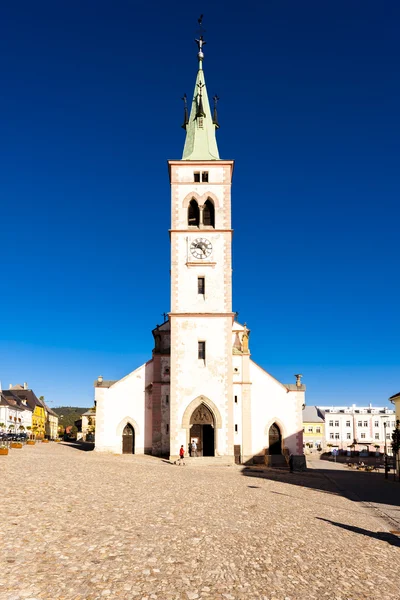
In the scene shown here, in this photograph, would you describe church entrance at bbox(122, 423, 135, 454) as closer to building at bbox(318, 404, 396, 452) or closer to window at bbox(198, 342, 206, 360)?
window at bbox(198, 342, 206, 360)

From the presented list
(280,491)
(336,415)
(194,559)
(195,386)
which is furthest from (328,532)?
(336,415)

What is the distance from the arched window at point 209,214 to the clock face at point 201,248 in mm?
1654

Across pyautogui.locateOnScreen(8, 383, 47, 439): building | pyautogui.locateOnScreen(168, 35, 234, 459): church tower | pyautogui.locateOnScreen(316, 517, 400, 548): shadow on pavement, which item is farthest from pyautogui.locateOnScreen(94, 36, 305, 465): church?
pyautogui.locateOnScreen(8, 383, 47, 439): building

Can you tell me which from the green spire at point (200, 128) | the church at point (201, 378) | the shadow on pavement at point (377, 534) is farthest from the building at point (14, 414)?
the shadow on pavement at point (377, 534)

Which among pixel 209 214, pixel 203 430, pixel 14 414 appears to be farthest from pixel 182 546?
pixel 14 414

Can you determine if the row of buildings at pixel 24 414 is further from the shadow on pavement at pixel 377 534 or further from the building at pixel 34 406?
the shadow on pavement at pixel 377 534

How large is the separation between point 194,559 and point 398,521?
9.53 m

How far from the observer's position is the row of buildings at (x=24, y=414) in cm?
8406

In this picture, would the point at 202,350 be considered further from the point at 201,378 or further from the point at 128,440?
the point at 128,440

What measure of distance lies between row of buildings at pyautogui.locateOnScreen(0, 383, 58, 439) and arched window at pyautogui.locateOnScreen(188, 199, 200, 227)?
4262 centimetres

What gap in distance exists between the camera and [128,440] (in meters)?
45.0

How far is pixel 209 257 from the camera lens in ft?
141

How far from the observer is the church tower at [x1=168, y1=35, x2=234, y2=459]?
133ft

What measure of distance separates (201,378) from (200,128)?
70.3 feet
